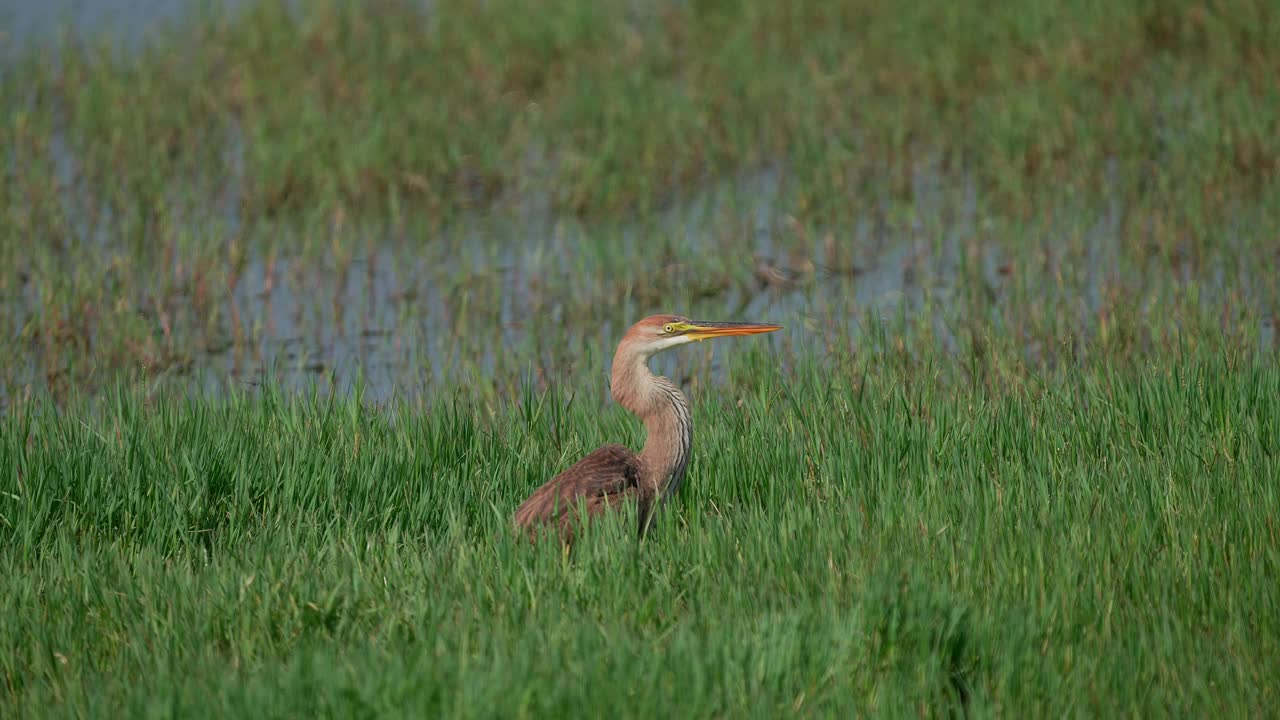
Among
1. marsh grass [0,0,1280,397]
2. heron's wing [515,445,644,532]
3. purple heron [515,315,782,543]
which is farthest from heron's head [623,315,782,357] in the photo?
marsh grass [0,0,1280,397]

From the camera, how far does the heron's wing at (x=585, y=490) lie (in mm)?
5332

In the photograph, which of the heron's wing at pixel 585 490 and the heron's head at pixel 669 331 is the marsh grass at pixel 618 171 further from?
the heron's wing at pixel 585 490

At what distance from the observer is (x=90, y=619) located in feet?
16.0

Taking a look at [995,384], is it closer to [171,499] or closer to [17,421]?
[171,499]

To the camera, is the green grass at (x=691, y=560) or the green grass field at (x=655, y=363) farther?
the green grass field at (x=655, y=363)

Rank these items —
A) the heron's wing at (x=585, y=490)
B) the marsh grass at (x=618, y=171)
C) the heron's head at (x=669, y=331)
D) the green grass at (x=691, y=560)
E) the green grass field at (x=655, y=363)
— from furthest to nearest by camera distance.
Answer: the marsh grass at (x=618, y=171), the heron's head at (x=669, y=331), the heron's wing at (x=585, y=490), the green grass field at (x=655, y=363), the green grass at (x=691, y=560)

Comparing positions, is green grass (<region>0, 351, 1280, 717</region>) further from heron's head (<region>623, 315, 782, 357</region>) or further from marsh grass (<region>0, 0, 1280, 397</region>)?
marsh grass (<region>0, 0, 1280, 397</region>)

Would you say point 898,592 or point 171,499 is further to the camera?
point 171,499

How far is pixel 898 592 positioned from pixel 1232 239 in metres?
6.01

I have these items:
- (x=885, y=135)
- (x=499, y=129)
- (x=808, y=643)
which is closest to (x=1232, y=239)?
(x=885, y=135)

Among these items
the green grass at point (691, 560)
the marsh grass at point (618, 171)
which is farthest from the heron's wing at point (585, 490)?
the marsh grass at point (618, 171)

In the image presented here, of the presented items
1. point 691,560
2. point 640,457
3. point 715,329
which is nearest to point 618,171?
point 715,329

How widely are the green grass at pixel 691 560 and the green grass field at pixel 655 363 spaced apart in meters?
0.02

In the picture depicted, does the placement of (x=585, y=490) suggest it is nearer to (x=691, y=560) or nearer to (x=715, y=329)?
(x=691, y=560)
